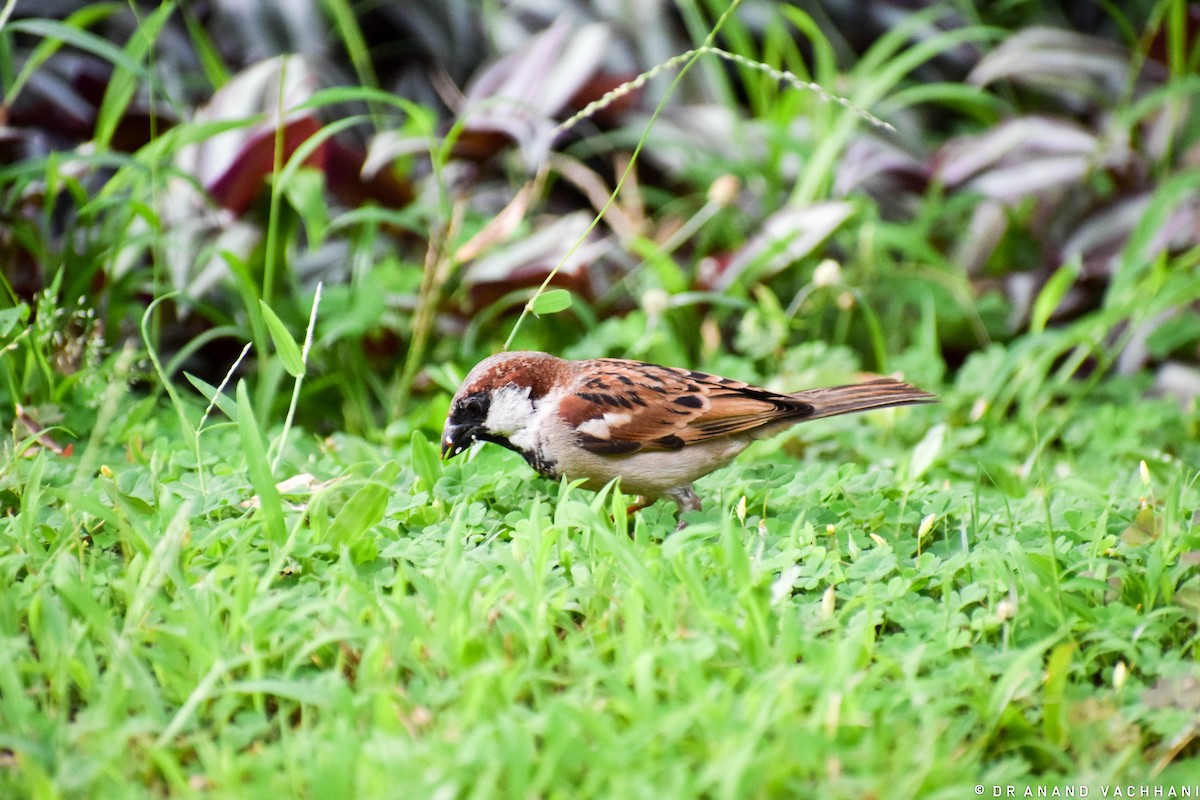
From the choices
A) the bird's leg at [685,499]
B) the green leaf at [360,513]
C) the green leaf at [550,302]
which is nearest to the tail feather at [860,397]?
the bird's leg at [685,499]

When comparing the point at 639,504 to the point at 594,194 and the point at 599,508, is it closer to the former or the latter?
the point at 599,508

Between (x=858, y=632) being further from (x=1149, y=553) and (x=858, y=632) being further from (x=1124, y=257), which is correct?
(x=1124, y=257)

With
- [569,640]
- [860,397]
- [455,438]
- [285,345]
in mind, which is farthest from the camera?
[860,397]

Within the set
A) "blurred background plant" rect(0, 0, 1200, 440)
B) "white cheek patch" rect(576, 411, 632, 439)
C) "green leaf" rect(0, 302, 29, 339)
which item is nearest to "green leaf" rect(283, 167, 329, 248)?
"blurred background plant" rect(0, 0, 1200, 440)

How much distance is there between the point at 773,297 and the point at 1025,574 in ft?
8.46

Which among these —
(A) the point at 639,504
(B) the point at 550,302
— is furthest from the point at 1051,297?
(B) the point at 550,302

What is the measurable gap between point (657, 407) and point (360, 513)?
0.97 metres

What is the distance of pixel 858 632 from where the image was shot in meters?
2.47

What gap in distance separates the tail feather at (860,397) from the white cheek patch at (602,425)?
63 cm

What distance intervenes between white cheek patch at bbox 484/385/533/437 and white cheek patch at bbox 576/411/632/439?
18 centimetres

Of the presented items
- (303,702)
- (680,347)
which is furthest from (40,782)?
(680,347)

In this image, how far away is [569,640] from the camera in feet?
8.11

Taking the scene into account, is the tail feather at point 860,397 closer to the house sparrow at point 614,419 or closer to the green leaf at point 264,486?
the house sparrow at point 614,419

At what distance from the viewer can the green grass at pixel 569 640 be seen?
208cm
